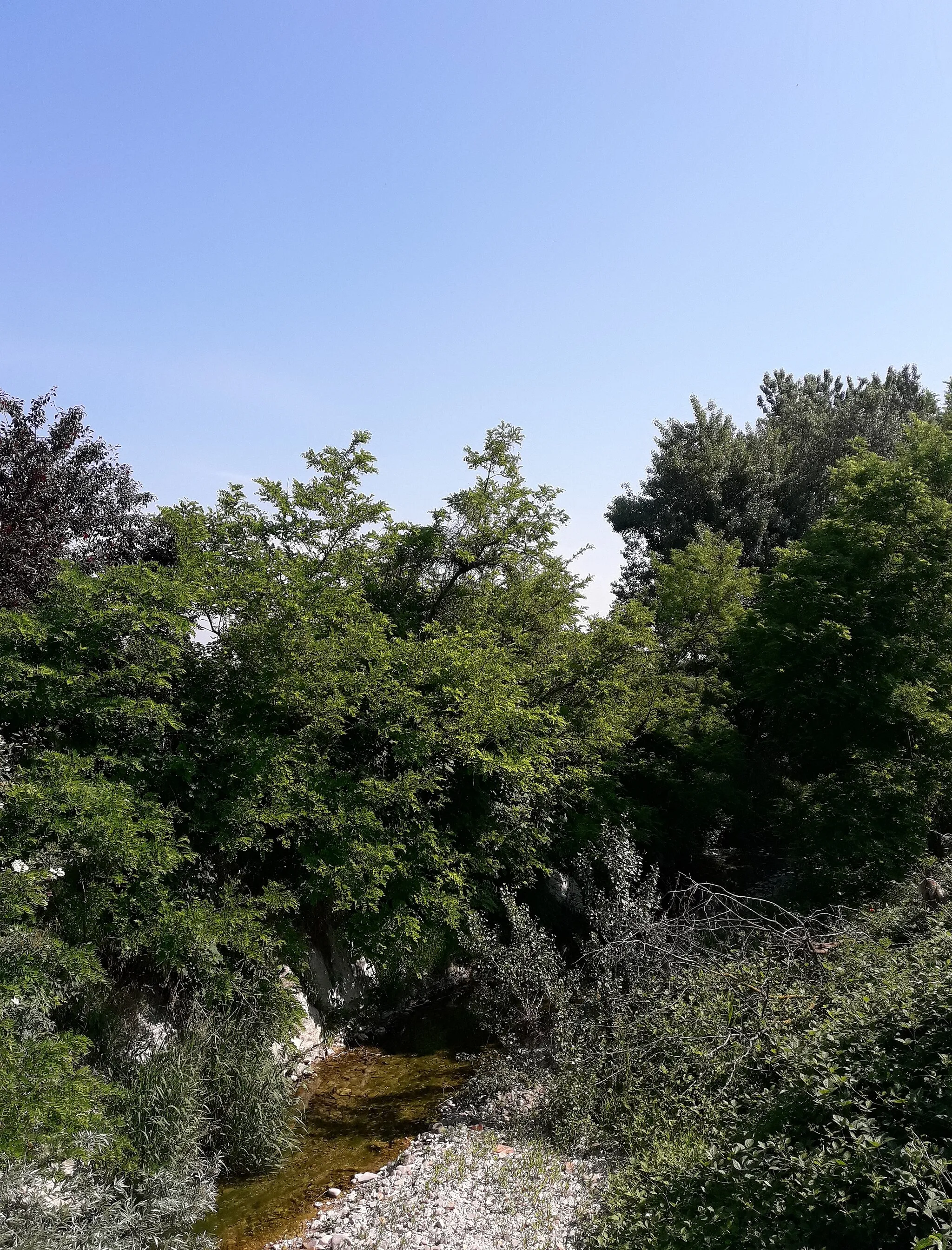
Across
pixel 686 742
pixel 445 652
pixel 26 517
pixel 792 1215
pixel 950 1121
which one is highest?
pixel 26 517

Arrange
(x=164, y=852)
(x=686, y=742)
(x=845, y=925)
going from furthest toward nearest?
(x=686, y=742)
(x=845, y=925)
(x=164, y=852)

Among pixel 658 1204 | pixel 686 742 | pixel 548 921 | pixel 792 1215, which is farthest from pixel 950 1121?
pixel 686 742

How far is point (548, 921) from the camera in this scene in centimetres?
1142

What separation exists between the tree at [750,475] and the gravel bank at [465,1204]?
17.6m

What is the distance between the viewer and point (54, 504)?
11.4 meters

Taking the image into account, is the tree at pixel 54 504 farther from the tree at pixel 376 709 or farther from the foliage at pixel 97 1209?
the foliage at pixel 97 1209

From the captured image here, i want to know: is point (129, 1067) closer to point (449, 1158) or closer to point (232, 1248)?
point (232, 1248)

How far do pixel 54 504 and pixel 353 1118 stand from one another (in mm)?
8701

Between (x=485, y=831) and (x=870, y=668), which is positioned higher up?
(x=870, y=668)

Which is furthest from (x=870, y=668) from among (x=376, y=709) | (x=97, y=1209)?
(x=97, y=1209)

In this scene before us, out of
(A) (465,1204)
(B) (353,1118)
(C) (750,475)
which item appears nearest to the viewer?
(A) (465,1204)

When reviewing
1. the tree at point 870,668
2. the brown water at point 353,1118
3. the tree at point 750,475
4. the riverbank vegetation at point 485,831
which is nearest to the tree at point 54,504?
the riverbank vegetation at point 485,831

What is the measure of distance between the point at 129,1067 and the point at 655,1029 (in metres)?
4.13

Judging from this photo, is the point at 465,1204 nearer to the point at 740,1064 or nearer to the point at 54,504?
the point at 740,1064
